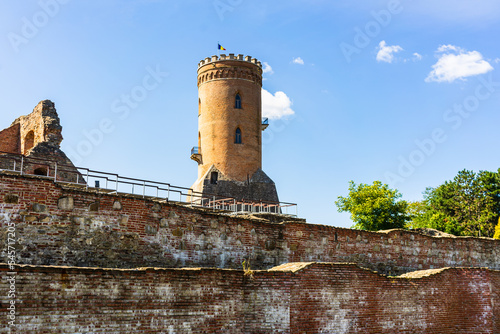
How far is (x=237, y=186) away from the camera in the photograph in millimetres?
30297

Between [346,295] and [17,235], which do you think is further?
→ [346,295]

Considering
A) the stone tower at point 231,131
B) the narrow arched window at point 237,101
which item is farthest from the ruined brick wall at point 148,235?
the narrow arched window at point 237,101

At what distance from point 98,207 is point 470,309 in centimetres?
1202

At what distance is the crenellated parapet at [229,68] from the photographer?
104ft

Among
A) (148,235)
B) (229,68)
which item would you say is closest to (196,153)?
(229,68)

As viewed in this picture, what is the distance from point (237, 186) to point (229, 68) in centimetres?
735

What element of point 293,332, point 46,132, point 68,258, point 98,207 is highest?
point 46,132

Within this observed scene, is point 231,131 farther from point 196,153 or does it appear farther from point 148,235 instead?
point 148,235

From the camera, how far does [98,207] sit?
12398 millimetres

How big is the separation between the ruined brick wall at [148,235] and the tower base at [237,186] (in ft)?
39.3

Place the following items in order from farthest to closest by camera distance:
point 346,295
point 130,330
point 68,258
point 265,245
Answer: point 265,245, point 346,295, point 68,258, point 130,330

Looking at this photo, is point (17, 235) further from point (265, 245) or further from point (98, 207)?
point (265, 245)

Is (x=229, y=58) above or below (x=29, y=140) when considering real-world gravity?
above

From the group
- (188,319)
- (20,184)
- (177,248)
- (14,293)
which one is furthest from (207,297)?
(20,184)
